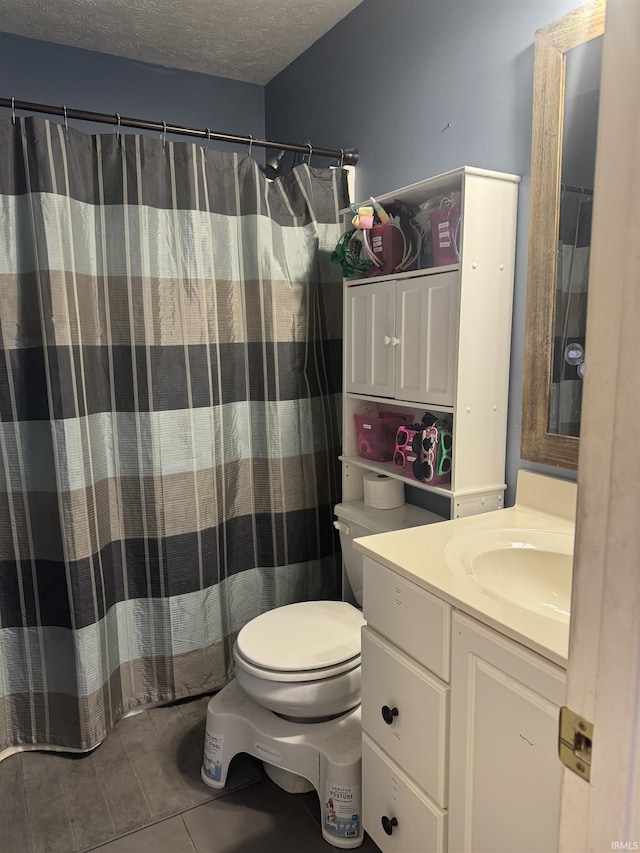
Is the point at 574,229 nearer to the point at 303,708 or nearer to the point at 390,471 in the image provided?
the point at 390,471

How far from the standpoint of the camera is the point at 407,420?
2.00 meters

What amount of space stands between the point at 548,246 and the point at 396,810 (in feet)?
4.42

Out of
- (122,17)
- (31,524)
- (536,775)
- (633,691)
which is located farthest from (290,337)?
(633,691)

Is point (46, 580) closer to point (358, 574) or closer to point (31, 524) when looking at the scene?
point (31, 524)

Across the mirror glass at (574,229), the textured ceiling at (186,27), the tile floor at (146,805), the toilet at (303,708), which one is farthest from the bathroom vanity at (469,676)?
the textured ceiling at (186,27)

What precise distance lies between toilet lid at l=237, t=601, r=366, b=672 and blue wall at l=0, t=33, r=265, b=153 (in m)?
1.95

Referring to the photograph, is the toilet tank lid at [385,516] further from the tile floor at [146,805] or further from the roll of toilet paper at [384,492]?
the tile floor at [146,805]

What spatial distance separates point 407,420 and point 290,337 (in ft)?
1.69

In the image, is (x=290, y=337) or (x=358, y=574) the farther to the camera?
(x=290, y=337)

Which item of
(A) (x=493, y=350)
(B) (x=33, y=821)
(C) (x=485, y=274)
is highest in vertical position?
(C) (x=485, y=274)

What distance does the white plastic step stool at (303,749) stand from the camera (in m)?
1.53

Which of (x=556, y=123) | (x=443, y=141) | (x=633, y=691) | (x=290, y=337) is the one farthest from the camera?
(x=290, y=337)

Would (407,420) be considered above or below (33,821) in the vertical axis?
above

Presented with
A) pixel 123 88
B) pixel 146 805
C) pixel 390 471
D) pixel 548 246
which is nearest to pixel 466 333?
pixel 548 246
